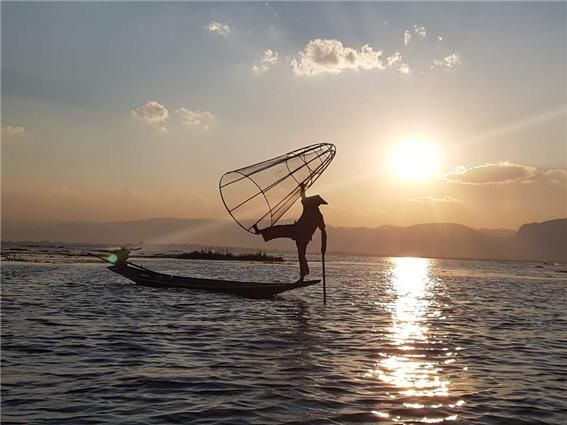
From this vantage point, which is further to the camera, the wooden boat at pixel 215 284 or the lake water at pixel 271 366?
the wooden boat at pixel 215 284

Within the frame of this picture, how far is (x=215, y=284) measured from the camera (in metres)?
36.2

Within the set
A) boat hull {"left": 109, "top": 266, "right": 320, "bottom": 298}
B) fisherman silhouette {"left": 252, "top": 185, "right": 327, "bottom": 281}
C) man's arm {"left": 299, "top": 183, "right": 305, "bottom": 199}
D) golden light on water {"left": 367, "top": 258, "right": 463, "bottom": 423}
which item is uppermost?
man's arm {"left": 299, "top": 183, "right": 305, "bottom": 199}

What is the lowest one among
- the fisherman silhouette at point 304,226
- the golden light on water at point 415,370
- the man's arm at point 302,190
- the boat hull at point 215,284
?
the golden light on water at point 415,370

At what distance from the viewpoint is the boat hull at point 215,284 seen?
109ft

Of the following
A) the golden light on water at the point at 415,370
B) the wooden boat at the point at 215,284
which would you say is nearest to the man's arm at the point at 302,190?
the wooden boat at the point at 215,284

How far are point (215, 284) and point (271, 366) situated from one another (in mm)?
22410

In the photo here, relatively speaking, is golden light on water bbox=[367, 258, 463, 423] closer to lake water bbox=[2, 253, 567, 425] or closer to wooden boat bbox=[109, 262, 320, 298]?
lake water bbox=[2, 253, 567, 425]

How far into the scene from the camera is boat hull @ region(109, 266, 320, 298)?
33156 mm

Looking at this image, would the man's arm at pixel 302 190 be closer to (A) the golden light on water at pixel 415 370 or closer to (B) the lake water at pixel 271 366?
(B) the lake water at pixel 271 366

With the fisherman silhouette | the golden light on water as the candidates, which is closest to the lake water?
the golden light on water

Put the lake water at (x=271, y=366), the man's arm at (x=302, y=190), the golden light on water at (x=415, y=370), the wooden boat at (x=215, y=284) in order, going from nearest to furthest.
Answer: the lake water at (x=271, y=366) < the golden light on water at (x=415, y=370) < the man's arm at (x=302, y=190) < the wooden boat at (x=215, y=284)

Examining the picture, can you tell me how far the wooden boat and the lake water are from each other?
5367mm

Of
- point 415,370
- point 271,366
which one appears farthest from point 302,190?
point 415,370

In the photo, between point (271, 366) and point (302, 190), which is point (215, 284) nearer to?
point (302, 190)
